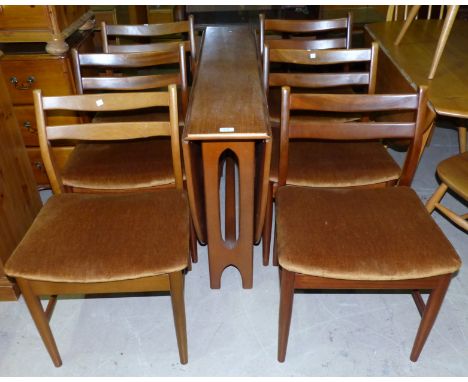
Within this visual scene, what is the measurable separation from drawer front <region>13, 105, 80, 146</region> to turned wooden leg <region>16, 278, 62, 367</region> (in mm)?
989

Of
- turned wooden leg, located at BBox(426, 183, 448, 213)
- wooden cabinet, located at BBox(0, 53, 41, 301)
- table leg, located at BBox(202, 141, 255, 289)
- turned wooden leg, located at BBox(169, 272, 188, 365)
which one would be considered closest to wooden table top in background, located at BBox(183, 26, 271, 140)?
table leg, located at BBox(202, 141, 255, 289)

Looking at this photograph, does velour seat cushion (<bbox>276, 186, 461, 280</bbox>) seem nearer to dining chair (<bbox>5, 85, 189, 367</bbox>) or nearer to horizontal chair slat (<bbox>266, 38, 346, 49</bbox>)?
dining chair (<bbox>5, 85, 189, 367</bbox>)

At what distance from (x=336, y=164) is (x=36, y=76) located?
1.30 m

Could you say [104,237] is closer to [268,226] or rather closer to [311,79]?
[268,226]

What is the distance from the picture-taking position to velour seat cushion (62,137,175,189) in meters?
1.49

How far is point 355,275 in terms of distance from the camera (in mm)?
1116

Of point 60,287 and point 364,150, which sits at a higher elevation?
point 364,150

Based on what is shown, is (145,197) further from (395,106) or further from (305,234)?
(395,106)

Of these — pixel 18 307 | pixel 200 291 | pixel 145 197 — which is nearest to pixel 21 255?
pixel 145 197

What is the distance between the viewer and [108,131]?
4.47 feet

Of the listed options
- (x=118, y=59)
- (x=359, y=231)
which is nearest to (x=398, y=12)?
(x=118, y=59)

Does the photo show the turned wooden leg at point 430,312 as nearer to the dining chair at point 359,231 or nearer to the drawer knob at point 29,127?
the dining chair at point 359,231
